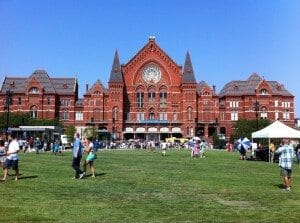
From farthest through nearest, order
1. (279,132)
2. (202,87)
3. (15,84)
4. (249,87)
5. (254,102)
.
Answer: (249,87), (202,87), (15,84), (254,102), (279,132)

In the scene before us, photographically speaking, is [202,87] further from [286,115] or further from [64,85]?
[64,85]

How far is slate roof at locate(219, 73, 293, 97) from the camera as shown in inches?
4264

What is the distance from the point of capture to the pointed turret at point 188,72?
341 ft

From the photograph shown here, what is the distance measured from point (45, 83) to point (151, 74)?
23259mm

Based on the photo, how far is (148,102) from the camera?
4168 inches

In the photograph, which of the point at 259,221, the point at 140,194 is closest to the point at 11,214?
the point at 140,194

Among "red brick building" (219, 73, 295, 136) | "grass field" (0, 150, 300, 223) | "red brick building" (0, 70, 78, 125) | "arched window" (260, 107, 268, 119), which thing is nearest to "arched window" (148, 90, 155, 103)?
"red brick building" (219, 73, 295, 136)

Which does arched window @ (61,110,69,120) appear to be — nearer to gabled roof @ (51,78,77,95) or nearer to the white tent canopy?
gabled roof @ (51,78,77,95)

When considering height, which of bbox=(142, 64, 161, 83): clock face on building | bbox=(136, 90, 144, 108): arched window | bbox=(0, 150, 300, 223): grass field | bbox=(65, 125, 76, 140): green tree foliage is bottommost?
bbox=(0, 150, 300, 223): grass field

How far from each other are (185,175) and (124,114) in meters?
80.9

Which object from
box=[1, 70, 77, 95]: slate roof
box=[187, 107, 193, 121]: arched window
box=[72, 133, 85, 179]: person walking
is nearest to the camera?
box=[72, 133, 85, 179]: person walking

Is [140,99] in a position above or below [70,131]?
above

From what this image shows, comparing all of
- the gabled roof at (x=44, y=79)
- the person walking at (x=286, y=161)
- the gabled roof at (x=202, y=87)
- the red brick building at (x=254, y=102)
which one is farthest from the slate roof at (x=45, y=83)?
the person walking at (x=286, y=161)

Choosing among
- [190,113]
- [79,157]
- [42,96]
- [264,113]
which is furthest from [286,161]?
[42,96]
